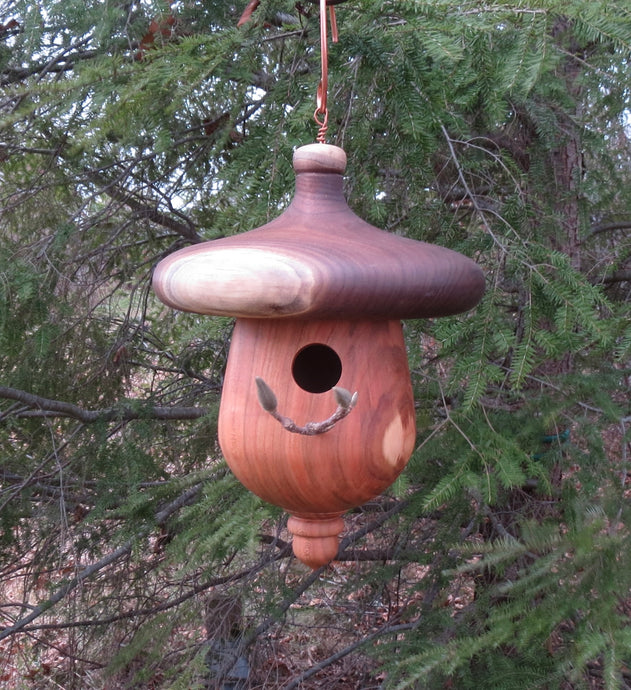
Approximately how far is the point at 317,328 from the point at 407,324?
35.2 inches

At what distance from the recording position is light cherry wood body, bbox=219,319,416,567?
138 centimetres

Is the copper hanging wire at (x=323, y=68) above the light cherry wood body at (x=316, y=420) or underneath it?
above

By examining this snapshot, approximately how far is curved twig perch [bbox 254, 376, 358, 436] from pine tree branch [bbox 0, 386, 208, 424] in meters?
1.60

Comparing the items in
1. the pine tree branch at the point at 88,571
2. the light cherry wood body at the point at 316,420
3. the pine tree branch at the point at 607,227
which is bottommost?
the pine tree branch at the point at 88,571

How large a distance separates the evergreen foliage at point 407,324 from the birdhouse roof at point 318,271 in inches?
17.3

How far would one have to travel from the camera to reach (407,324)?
2223 millimetres

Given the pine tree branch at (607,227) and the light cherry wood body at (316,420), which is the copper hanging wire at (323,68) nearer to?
the light cherry wood body at (316,420)

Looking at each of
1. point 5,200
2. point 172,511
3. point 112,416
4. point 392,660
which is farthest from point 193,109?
point 392,660

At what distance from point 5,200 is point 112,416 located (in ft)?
3.75

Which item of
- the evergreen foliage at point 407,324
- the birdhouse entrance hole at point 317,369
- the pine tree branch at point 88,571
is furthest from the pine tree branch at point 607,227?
the pine tree branch at point 88,571

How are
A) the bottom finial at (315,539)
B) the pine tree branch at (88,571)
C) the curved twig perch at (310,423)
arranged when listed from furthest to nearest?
the pine tree branch at (88,571) → the bottom finial at (315,539) → the curved twig perch at (310,423)

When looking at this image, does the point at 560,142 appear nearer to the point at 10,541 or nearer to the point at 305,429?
the point at 305,429

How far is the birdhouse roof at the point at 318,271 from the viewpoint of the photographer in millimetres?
1176

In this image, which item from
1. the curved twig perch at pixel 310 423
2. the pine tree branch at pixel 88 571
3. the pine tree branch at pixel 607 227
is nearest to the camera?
the curved twig perch at pixel 310 423
